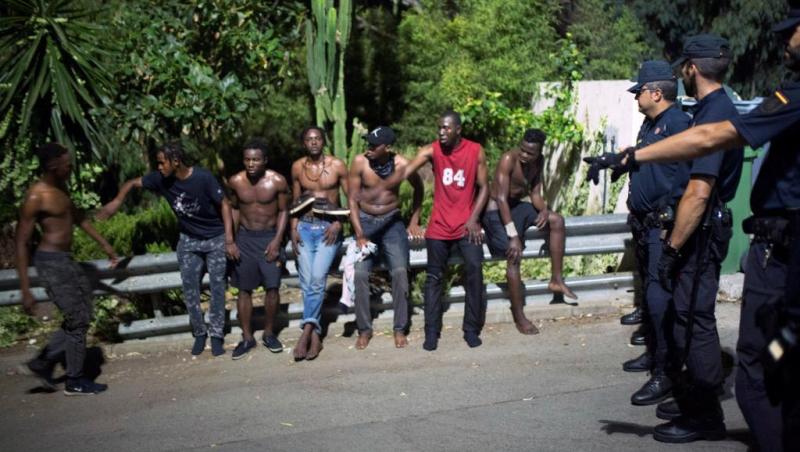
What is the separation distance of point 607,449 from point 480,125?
330 inches

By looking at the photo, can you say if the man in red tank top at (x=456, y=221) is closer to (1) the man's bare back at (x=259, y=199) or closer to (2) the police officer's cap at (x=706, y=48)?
(1) the man's bare back at (x=259, y=199)

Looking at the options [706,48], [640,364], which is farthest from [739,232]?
[706,48]

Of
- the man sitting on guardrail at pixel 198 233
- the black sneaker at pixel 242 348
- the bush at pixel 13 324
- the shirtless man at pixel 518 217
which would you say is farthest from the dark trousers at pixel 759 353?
the bush at pixel 13 324

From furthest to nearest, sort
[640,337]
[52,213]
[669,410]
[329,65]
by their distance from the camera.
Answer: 1. [329,65]
2. [640,337]
3. [52,213]
4. [669,410]

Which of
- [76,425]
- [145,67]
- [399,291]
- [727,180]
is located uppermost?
[145,67]

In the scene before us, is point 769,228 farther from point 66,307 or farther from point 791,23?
point 66,307

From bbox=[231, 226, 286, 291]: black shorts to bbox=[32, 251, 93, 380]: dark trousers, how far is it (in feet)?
4.14

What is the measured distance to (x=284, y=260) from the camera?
7.91 metres

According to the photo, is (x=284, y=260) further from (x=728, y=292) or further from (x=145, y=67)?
(x=728, y=292)

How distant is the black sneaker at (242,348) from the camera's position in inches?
302

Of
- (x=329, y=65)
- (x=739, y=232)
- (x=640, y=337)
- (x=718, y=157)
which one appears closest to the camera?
(x=718, y=157)

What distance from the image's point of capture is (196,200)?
773 centimetres

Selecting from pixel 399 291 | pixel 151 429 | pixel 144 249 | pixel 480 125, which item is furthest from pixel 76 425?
pixel 480 125

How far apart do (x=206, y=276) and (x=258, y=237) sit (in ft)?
1.78
